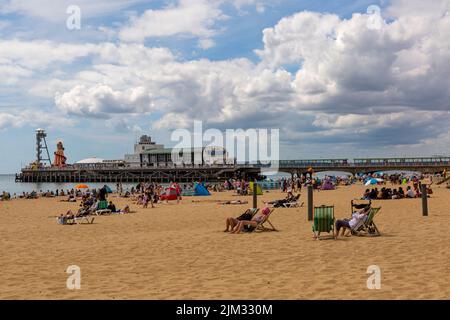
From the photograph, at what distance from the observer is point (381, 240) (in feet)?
36.4

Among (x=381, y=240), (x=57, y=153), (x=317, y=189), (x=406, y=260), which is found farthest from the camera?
(x=57, y=153)

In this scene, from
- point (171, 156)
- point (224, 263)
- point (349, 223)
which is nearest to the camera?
point (224, 263)

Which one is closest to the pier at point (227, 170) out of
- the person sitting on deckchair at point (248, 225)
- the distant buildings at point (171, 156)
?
the distant buildings at point (171, 156)

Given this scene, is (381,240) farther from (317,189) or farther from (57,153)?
(57,153)

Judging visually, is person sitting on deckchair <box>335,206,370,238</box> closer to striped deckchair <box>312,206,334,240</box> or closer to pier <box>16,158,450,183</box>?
striped deckchair <box>312,206,334,240</box>

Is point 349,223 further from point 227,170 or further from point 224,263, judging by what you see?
point 227,170

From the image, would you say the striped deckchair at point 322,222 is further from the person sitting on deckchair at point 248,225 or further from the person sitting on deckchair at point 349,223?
the person sitting on deckchair at point 248,225

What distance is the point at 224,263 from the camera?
29.2ft

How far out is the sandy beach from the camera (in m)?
6.80

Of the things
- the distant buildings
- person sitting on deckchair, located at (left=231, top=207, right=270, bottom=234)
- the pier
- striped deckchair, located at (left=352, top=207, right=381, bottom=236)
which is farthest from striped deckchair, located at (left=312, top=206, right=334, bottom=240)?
the distant buildings

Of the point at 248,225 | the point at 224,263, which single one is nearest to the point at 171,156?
the point at 248,225

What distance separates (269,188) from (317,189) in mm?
5598

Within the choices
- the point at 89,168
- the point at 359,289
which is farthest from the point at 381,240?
the point at 89,168

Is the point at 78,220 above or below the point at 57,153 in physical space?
below
